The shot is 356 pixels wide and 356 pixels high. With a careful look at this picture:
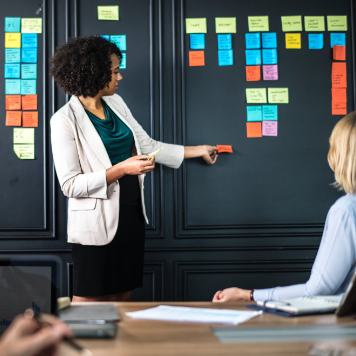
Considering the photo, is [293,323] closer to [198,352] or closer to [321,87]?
[198,352]

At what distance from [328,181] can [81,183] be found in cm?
170

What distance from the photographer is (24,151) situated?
255cm

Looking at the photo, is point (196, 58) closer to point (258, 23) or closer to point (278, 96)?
point (258, 23)

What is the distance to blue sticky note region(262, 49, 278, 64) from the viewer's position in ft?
8.65

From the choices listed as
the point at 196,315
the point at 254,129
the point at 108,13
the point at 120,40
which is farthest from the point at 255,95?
the point at 196,315

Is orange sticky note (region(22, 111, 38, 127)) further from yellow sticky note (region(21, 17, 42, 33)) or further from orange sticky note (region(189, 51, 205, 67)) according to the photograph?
orange sticky note (region(189, 51, 205, 67))

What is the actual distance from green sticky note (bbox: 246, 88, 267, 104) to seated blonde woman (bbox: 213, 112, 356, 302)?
139cm

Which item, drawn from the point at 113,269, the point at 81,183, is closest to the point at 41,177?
the point at 81,183

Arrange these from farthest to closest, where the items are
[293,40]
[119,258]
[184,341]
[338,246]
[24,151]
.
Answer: [293,40], [24,151], [119,258], [338,246], [184,341]

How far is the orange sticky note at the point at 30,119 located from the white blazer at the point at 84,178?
0.62 metres

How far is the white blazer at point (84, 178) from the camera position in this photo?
195cm

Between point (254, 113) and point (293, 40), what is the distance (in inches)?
22.6

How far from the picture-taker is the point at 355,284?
0.95 meters

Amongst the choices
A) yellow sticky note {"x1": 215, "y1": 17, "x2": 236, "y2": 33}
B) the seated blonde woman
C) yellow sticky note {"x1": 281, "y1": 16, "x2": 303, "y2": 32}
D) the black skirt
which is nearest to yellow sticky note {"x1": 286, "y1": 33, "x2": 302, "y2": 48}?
yellow sticky note {"x1": 281, "y1": 16, "x2": 303, "y2": 32}
